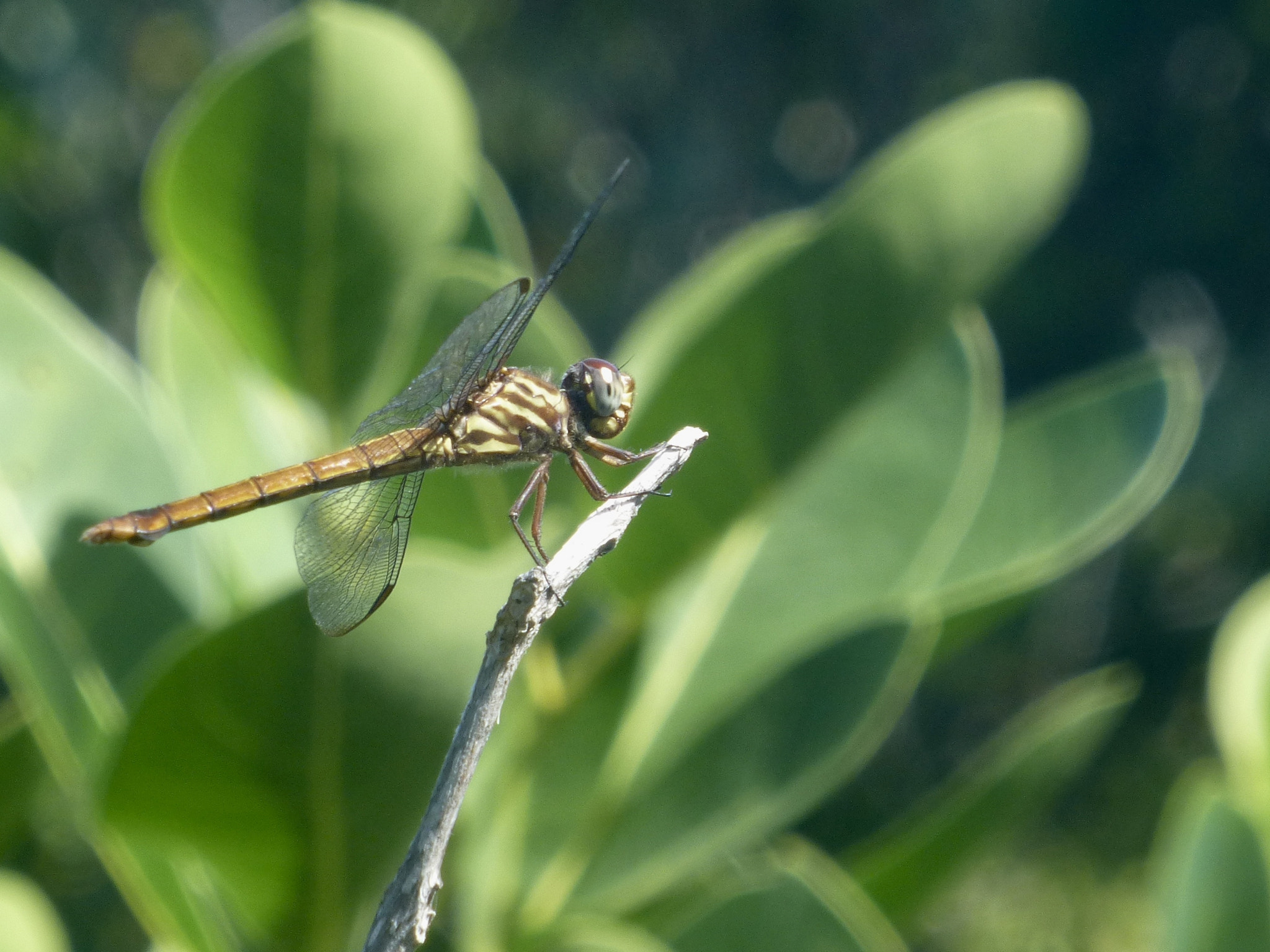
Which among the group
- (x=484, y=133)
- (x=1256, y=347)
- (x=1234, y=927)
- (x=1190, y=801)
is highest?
(x=484, y=133)

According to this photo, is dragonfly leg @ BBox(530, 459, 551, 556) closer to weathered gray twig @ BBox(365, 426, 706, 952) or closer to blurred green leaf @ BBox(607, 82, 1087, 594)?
blurred green leaf @ BBox(607, 82, 1087, 594)

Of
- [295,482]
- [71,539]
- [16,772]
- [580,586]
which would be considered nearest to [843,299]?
[580,586]

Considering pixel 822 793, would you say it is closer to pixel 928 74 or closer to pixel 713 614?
pixel 713 614

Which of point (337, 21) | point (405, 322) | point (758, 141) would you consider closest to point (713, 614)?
point (405, 322)

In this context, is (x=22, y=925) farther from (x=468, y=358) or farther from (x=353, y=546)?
(x=468, y=358)

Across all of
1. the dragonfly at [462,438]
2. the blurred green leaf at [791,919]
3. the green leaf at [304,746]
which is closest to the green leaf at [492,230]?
the dragonfly at [462,438]

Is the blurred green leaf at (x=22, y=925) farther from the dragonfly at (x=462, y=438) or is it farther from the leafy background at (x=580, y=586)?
the dragonfly at (x=462, y=438)

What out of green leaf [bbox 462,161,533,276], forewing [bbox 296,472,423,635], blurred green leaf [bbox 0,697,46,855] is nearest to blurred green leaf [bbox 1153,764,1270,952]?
forewing [bbox 296,472,423,635]
